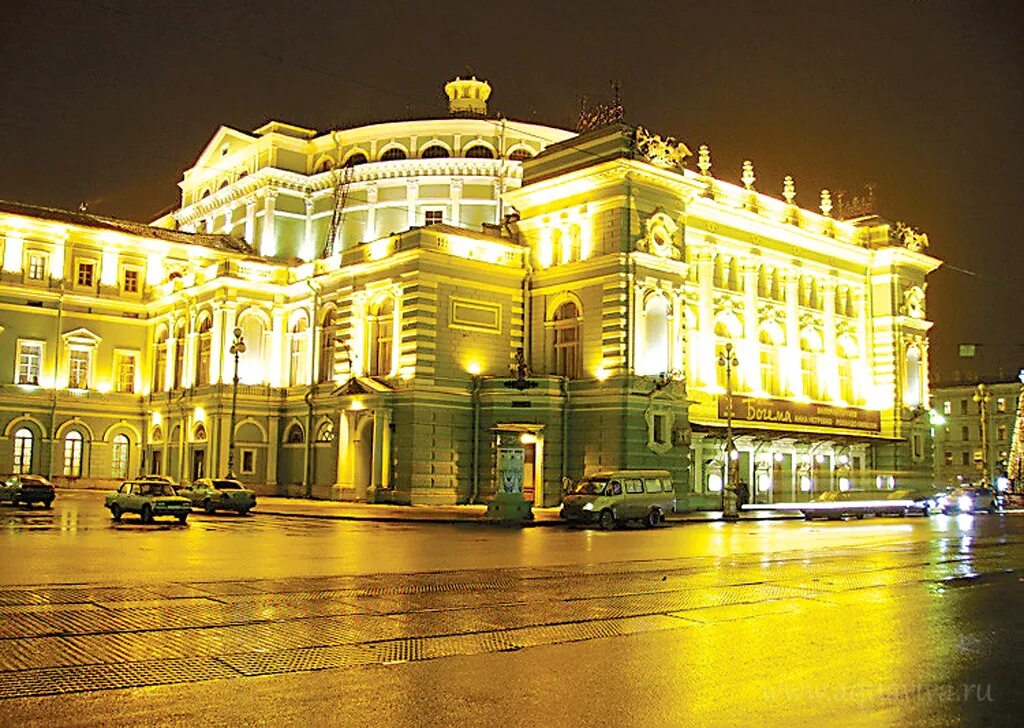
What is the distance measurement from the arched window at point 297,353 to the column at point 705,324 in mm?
20740

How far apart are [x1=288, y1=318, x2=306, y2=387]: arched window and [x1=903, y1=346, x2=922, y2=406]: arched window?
3585cm

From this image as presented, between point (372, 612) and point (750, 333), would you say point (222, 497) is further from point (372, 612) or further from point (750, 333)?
point (750, 333)

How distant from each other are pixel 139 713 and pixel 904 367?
→ 2445 inches

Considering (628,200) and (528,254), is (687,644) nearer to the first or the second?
(628,200)

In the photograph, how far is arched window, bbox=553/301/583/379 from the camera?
49.0 metres

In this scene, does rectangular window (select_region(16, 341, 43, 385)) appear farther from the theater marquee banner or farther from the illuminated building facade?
the theater marquee banner

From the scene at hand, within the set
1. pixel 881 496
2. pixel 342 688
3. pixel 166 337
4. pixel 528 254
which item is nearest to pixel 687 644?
pixel 342 688

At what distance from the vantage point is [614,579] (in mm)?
17906

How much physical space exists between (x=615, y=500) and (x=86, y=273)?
4123 cm

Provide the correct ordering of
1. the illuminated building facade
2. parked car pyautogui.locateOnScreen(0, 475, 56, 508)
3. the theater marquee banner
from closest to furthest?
parked car pyautogui.locateOnScreen(0, 475, 56, 508)
the illuminated building facade
the theater marquee banner

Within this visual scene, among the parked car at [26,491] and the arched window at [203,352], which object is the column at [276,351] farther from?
the parked car at [26,491]

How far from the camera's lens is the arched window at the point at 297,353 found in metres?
56.5

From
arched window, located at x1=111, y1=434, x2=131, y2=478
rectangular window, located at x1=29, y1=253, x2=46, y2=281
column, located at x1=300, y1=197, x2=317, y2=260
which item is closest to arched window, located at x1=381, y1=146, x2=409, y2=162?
column, located at x1=300, y1=197, x2=317, y2=260

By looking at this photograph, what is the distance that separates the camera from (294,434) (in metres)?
55.8
